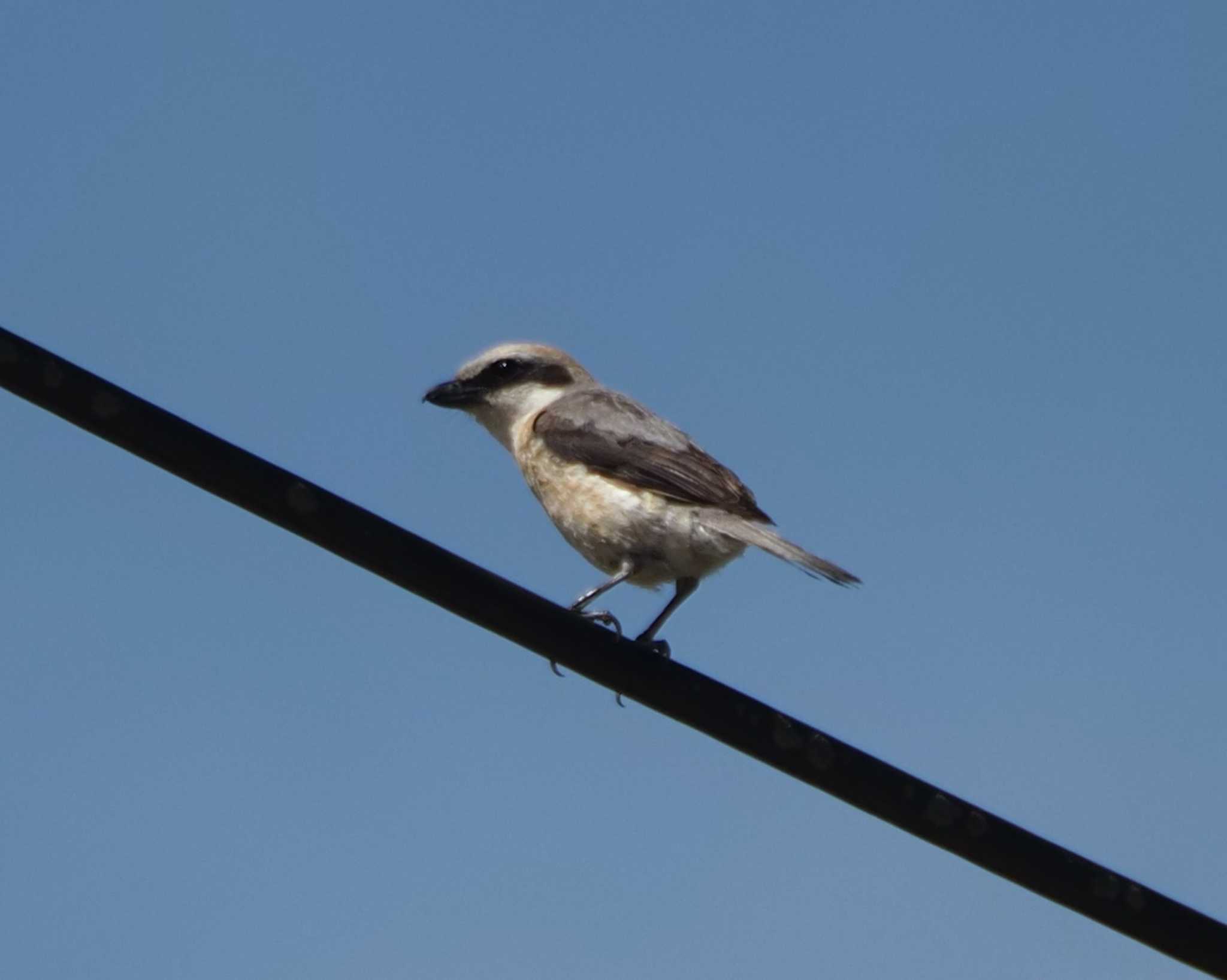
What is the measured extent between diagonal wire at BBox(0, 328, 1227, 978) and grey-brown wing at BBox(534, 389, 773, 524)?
3343 millimetres

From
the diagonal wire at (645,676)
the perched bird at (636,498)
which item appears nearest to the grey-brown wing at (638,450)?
the perched bird at (636,498)

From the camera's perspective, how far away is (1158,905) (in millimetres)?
4289

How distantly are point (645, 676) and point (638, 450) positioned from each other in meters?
3.90

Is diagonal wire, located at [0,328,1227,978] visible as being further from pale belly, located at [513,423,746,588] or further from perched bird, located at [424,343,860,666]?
pale belly, located at [513,423,746,588]

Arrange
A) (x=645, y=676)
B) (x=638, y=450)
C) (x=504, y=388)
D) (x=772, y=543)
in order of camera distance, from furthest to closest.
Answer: (x=504, y=388)
(x=638, y=450)
(x=772, y=543)
(x=645, y=676)

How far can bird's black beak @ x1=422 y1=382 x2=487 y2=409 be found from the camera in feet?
32.9

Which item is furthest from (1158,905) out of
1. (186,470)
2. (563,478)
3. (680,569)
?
(563,478)

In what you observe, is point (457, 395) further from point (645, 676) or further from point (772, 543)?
point (645, 676)

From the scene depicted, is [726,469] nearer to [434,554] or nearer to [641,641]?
[641,641]

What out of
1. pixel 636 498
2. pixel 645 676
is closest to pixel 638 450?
pixel 636 498

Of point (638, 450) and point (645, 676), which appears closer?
point (645, 676)

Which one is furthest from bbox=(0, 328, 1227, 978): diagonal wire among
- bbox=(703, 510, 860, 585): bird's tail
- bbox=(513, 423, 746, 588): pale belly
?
bbox=(513, 423, 746, 588): pale belly

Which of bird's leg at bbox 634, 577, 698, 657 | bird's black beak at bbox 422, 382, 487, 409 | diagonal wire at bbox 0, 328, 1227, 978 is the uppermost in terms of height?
bird's black beak at bbox 422, 382, 487, 409

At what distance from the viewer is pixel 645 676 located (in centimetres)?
453
